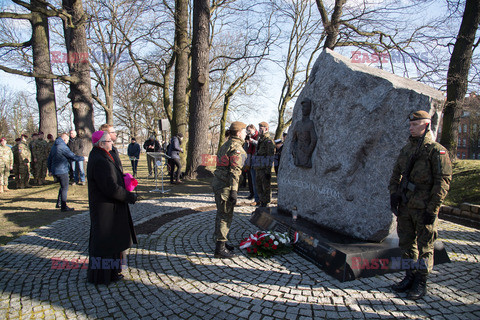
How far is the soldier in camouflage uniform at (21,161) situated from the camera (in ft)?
35.0

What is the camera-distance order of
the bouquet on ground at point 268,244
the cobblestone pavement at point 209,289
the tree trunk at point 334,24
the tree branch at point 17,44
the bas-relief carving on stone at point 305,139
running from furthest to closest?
the tree trunk at point 334,24 → the tree branch at point 17,44 → the bas-relief carving on stone at point 305,139 → the bouquet on ground at point 268,244 → the cobblestone pavement at point 209,289

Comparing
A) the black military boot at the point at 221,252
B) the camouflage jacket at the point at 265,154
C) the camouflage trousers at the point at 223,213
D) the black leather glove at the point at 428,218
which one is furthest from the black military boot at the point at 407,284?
the camouflage jacket at the point at 265,154

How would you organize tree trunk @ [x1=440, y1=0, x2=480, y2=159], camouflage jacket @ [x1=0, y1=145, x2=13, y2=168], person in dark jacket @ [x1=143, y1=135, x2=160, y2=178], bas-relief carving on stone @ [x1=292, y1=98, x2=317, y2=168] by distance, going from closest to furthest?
bas-relief carving on stone @ [x1=292, y1=98, x2=317, y2=168] < tree trunk @ [x1=440, y1=0, x2=480, y2=159] < camouflage jacket @ [x1=0, y1=145, x2=13, y2=168] < person in dark jacket @ [x1=143, y1=135, x2=160, y2=178]


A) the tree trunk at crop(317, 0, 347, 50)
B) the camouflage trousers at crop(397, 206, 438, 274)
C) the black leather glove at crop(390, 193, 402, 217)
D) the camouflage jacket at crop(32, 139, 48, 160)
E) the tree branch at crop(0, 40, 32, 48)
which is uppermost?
the tree trunk at crop(317, 0, 347, 50)

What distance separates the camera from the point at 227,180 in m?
4.25

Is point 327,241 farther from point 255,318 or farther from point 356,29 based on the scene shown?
point 356,29

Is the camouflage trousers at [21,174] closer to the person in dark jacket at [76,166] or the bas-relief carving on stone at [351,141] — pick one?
the person in dark jacket at [76,166]

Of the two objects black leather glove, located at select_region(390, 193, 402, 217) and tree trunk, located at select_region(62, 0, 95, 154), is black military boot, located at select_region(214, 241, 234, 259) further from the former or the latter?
tree trunk, located at select_region(62, 0, 95, 154)

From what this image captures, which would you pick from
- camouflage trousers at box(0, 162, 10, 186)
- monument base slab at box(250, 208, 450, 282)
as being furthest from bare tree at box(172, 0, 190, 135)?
monument base slab at box(250, 208, 450, 282)

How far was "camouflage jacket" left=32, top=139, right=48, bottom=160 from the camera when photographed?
11.0 m

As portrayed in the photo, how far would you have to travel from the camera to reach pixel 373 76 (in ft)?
13.6

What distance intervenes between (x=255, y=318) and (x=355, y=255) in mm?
1652

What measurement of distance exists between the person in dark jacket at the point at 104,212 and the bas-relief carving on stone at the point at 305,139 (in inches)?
124

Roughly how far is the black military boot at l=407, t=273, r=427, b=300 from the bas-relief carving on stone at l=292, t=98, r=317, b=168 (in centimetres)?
243
